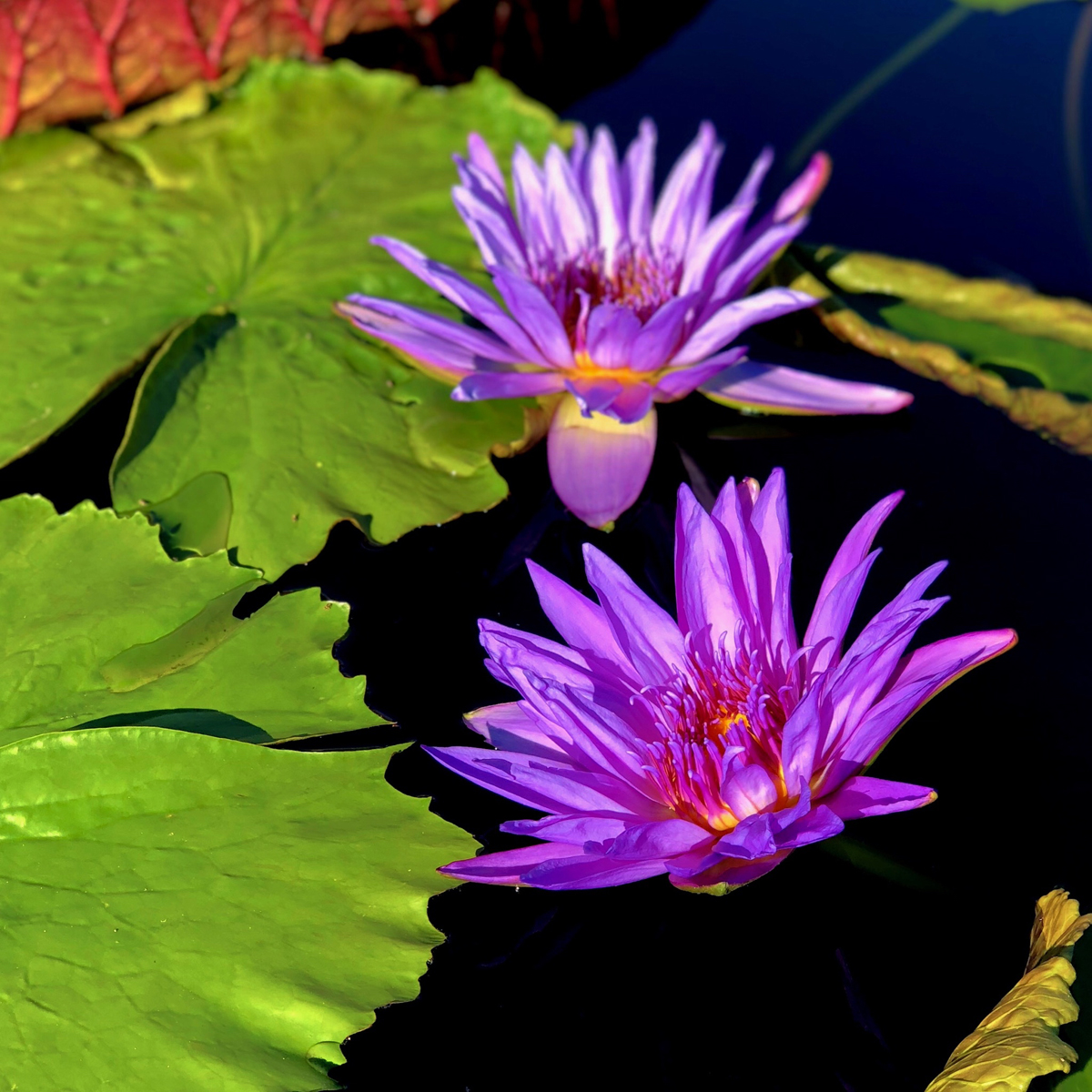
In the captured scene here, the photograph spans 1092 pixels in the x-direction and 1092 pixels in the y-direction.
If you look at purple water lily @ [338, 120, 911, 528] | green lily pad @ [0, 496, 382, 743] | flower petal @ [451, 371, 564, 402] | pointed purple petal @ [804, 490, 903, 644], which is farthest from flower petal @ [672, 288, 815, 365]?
green lily pad @ [0, 496, 382, 743]

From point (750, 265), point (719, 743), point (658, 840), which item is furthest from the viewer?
point (750, 265)

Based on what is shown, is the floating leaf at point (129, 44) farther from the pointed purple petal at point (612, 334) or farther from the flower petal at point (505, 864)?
the flower petal at point (505, 864)

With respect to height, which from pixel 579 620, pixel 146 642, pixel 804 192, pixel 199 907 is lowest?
pixel 199 907

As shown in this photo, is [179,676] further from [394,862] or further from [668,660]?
[668,660]

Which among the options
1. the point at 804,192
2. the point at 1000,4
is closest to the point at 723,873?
the point at 804,192

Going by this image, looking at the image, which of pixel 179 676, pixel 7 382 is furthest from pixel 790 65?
pixel 179 676

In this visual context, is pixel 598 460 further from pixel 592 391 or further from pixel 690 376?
pixel 690 376

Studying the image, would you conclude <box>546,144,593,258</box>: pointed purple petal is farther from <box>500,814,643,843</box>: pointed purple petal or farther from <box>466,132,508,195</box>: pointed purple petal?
<box>500,814,643,843</box>: pointed purple petal
